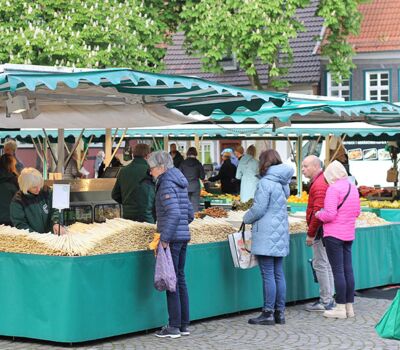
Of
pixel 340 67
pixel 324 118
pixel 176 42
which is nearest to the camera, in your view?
pixel 324 118

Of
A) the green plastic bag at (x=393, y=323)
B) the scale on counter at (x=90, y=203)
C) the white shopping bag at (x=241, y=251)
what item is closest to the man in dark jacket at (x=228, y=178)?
the scale on counter at (x=90, y=203)

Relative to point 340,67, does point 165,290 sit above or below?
below

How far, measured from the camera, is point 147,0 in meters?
36.0

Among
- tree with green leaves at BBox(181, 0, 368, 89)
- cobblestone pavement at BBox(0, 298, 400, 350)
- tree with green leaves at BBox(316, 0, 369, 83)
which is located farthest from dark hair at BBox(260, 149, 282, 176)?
tree with green leaves at BBox(316, 0, 369, 83)

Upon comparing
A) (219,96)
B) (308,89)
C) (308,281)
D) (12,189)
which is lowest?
(308,281)

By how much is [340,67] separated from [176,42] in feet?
35.7

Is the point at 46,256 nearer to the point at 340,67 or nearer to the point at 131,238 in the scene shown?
the point at 131,238

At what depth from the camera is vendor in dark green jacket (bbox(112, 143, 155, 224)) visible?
1302cm

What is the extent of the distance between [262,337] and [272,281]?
86 centimetres

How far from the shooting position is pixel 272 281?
1163cm

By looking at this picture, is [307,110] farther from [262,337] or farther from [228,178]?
[228,178]

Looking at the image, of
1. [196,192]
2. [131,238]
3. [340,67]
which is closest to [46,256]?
[131,238]

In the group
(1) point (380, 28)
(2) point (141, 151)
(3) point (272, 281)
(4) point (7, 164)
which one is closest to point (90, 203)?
(4) point (7, 164)

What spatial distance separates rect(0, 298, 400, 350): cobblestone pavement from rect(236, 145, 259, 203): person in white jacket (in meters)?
9.85
